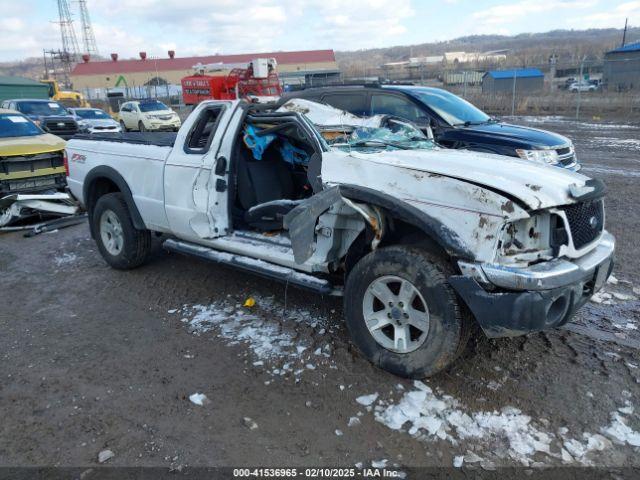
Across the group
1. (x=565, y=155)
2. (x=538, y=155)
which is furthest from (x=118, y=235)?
(x=565, y=155)

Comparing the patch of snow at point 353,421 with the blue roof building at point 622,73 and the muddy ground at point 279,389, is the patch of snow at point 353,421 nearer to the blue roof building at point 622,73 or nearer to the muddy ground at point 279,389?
the muddy ground at point 279,389

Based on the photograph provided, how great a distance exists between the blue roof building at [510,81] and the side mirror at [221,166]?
97.3ft

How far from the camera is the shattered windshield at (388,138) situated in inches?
A: 161

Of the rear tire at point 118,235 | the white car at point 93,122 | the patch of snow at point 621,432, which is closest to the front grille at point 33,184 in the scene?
the rear tire at point 118,235

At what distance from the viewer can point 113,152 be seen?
5.55m

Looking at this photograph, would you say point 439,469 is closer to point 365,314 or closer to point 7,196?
point 365,314

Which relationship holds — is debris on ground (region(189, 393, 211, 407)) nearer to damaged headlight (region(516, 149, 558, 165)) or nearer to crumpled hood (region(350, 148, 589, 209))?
crumpled hood (region(350, 148, 589, 209))

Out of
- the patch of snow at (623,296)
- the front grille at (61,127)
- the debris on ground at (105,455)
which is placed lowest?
the patch of snow at (623,296)

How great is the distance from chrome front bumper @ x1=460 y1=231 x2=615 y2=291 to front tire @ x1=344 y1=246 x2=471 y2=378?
224 mm

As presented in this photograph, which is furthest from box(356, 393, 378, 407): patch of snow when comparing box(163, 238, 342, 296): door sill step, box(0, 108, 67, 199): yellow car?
box(0, 108, 67, 199): yellow car

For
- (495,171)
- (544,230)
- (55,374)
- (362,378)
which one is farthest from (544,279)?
(55,374)

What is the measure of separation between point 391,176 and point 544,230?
1000mm

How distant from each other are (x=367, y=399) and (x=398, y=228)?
119 centimetres

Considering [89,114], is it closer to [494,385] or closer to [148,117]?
[148,117]
